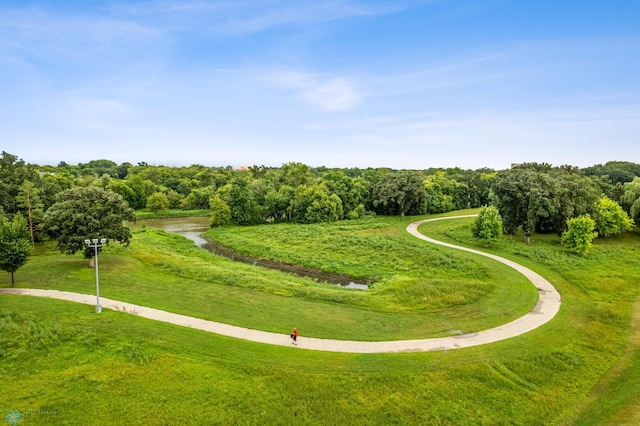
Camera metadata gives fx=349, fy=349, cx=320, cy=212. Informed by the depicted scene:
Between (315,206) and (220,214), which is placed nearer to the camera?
(315,206)

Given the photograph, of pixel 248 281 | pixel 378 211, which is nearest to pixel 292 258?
pixel 248 281

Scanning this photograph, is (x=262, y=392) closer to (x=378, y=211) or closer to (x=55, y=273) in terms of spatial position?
(x=55, y=273)

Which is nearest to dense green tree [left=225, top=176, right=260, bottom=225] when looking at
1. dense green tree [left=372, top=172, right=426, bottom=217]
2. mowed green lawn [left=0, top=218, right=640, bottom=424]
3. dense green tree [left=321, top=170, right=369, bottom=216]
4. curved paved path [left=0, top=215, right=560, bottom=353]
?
dense green tree [left=321, top=170, right=369, bottom=216]

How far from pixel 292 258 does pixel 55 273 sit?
823 inches

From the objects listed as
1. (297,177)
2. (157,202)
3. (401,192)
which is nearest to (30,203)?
(157,202)

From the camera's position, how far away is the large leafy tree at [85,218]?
27156 mm

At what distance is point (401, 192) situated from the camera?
59.6 meters

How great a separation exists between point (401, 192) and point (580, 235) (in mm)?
28849

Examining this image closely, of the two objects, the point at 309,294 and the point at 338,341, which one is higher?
the point at 309,294

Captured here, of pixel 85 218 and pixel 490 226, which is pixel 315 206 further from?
pixel 85 218

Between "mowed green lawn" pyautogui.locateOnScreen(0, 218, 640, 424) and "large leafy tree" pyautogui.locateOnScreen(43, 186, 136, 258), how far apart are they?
2.67 metres

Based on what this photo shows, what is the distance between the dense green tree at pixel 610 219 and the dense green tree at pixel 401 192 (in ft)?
84.3

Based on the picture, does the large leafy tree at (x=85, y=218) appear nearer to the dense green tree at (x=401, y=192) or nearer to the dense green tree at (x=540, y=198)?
the dense green tree at (x=540, y=198)

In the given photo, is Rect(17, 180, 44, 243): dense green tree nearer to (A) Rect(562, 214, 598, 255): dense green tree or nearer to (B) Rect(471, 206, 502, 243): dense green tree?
(B) Rect(471, 206, 502, 243): dense green tree
